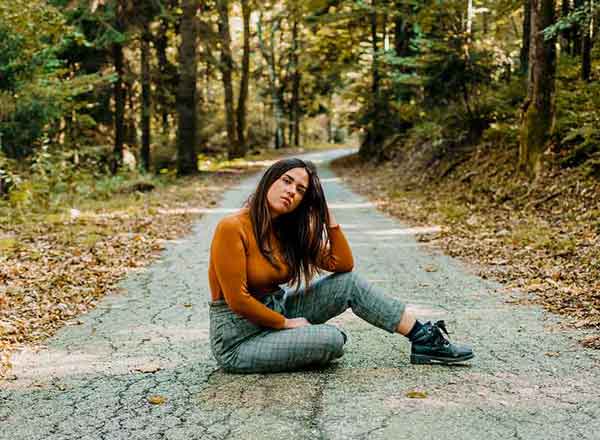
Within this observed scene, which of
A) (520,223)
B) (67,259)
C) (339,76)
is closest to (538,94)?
(520,223)

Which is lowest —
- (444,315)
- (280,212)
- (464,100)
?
(444,315)

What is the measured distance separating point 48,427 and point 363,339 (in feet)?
8.14

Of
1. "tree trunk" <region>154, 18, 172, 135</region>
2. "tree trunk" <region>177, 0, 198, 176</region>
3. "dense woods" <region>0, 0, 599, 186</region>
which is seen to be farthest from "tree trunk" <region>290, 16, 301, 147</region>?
"tree trunk" <region>177, 0, 198, 176</region>

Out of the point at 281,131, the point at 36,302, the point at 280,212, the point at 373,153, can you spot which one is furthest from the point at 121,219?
the point at 281,131

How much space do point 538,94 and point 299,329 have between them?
9643 mm

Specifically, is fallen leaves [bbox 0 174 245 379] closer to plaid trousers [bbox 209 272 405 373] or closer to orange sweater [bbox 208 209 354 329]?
plaid trousers [bbox 209 272 405 373]

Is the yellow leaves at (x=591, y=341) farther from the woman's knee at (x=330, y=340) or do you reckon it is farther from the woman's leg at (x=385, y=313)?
the woman's knee at (x=330, y=340)

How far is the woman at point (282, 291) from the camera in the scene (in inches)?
168

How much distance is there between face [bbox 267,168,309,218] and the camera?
435cm

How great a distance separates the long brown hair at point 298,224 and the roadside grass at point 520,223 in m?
2.19

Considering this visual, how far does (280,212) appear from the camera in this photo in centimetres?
439

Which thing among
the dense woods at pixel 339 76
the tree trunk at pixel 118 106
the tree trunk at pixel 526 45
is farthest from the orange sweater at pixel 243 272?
the tree trunk at pixel 118 106

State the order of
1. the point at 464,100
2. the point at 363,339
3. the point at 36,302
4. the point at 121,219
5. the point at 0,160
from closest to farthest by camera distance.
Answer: the point at 363,339 < the point at 36,302 < the point at 0,160 < the point at 121,219 < the point at 464,100

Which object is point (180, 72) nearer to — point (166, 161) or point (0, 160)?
point (166, 161)
